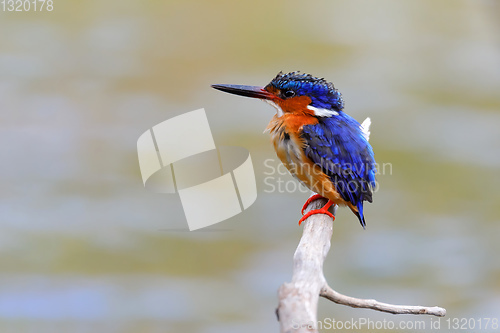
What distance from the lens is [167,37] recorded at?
7773 mm

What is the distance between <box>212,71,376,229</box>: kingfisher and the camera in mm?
2611

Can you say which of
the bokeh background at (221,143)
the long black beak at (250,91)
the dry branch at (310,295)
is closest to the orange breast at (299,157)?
the long black beak at (250,91)

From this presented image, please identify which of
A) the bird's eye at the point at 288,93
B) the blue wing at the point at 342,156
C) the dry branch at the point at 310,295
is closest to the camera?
the dry branch at the point at 310,295

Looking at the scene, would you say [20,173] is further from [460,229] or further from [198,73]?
[460,229]

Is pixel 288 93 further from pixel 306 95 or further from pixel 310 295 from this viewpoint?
pixel 310 295

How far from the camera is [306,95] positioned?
8.80ft

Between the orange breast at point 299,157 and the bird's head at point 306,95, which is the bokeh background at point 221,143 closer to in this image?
the bird's head at point 306,95

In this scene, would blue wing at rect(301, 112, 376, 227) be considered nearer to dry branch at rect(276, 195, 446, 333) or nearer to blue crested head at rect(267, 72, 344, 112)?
blue crested head at rect(267, 72, 344, 112)

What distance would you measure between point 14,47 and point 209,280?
4.39 meters

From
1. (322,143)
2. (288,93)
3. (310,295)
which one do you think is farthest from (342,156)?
(310,295)

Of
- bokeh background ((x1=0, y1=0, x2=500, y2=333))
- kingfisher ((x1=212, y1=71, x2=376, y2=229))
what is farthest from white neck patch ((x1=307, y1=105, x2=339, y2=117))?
bokeh background ((x1=0, y1=0, x2=500, y2=333))

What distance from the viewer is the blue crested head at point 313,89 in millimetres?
2662

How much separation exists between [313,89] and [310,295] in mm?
1223

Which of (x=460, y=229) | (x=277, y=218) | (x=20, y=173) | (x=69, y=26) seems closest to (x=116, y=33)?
(x=69, y=26)
